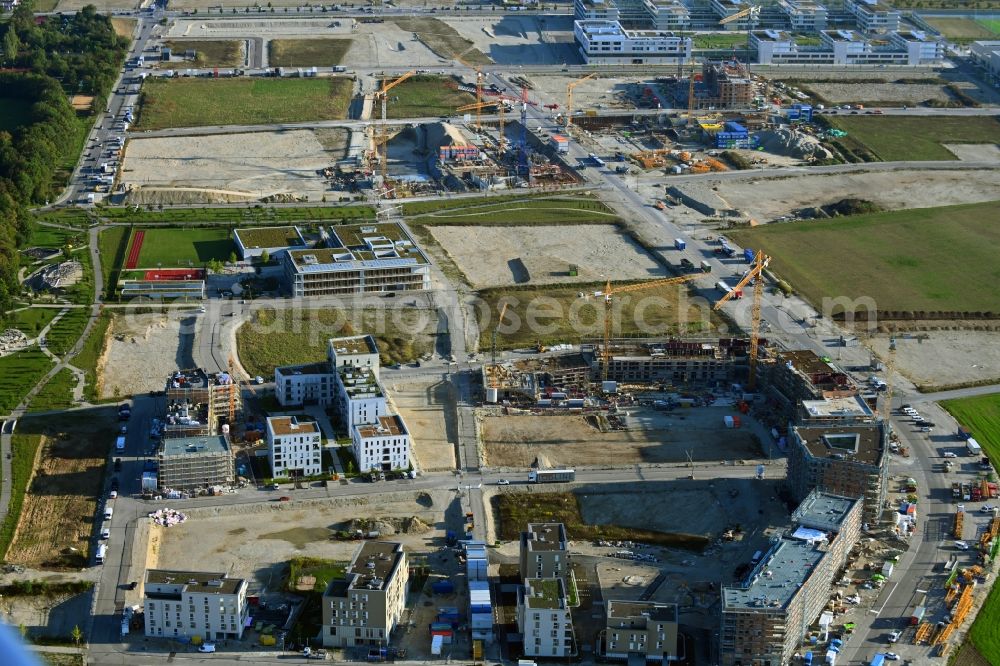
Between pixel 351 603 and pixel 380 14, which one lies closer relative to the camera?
pixel 351 603

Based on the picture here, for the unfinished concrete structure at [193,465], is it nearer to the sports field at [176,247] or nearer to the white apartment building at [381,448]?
the white apartment building at [381,448]

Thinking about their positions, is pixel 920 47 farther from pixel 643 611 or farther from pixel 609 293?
pixel 643 611

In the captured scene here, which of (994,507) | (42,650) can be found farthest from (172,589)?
(994,507)

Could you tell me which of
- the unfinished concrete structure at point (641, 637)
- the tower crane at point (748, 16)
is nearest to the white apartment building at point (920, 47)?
the tower crane at point (748, 16)

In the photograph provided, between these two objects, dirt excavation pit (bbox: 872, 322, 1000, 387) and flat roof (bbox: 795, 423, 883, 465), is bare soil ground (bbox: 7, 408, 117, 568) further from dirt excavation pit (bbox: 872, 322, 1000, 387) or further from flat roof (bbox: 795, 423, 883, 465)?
dirt excavation pit (bbox: 872, 322, 1000, 387)

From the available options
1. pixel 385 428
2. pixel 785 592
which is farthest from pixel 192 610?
pixel 785 592

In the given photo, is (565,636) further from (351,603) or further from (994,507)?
(994,507)
